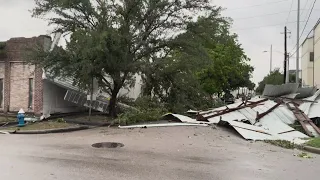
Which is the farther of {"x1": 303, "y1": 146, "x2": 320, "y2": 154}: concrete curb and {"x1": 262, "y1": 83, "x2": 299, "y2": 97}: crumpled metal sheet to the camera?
{"x1": 262, "y1": 83, "x2": 299, "y2": 97}: crumpled metal sheet

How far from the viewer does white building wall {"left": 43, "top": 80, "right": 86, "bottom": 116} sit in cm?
2111

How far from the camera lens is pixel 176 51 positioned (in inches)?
819

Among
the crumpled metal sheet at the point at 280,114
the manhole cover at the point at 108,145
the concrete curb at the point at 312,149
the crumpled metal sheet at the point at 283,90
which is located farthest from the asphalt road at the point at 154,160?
the crumpled metal sheet at the point at 283,90

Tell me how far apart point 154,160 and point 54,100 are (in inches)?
570

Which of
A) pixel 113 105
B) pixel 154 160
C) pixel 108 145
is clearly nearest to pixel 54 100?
pixel 113 105

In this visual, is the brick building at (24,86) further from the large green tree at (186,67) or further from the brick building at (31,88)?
the large green tree at (186,67)

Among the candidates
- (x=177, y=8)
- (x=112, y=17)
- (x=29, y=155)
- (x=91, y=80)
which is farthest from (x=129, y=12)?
(x=29, y=155)

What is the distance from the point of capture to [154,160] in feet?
29.7

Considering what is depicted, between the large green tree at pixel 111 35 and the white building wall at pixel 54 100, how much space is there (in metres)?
2.62

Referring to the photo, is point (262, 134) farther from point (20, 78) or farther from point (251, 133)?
point (20, 78)

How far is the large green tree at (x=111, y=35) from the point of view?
17.3 metres

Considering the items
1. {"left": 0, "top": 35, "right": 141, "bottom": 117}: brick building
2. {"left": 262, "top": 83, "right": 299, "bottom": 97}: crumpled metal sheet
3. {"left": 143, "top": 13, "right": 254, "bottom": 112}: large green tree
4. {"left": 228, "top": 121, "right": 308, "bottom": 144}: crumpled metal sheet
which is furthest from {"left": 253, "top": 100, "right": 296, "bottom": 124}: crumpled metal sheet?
{"left": 0, "top": 35, "right": 141, "bottom": 117}: brick building

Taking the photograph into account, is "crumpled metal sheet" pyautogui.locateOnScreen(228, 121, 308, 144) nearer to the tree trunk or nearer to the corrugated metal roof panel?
the corrugated metal roof panel

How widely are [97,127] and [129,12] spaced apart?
6.38 meters
